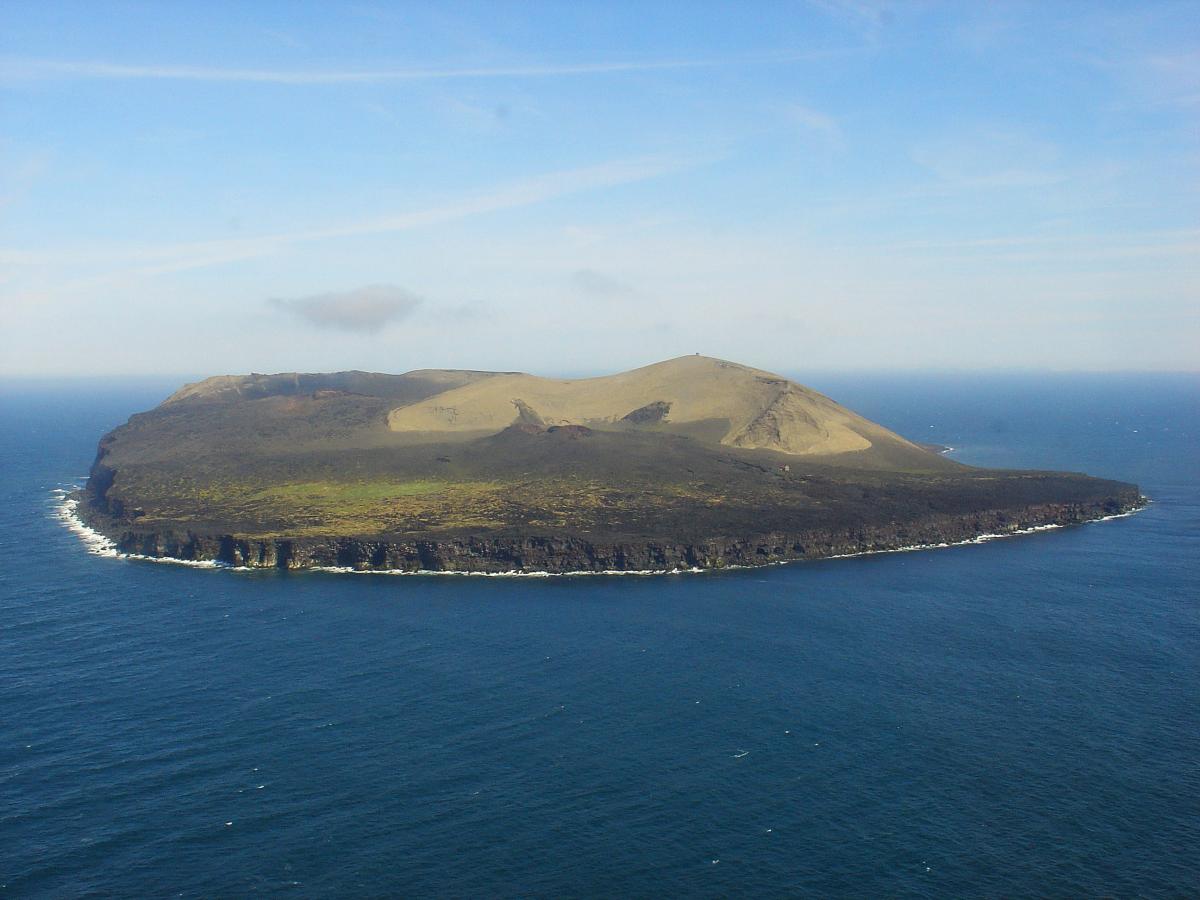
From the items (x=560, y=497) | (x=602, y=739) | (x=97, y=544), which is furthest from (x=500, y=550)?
(x=97, y=544)

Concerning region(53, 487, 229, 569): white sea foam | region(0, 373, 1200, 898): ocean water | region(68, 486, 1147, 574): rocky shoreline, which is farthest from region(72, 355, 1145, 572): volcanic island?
region(0, 373, 1200, 898): ocean water

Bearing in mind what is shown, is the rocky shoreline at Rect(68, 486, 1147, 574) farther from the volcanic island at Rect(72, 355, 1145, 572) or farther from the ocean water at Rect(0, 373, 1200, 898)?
the ocean water at Rect(0, 373, 1200, 898)

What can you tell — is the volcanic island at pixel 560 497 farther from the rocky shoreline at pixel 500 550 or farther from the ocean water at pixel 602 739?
the ocean water at pixel 602 739

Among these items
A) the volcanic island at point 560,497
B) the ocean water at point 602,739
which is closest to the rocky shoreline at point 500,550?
the volcanic island at point 560,497

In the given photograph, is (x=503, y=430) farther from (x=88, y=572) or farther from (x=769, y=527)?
(x=88, y=572)

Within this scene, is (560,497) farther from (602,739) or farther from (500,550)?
(602,739)

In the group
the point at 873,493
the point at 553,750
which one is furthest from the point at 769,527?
the point at 553,750
